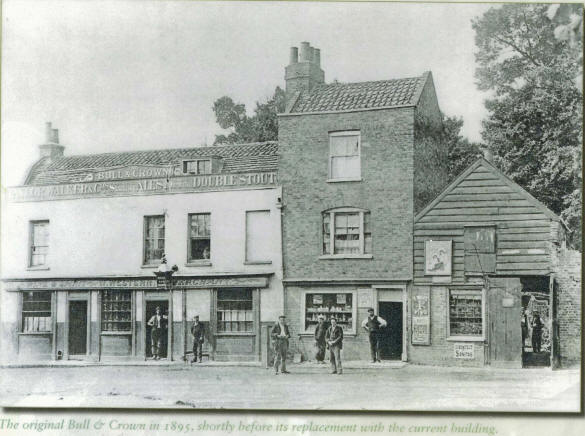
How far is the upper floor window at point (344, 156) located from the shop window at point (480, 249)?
2828 millimetres

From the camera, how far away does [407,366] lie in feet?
51.6

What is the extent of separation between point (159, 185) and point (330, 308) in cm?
472

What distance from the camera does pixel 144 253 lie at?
17.7 metres

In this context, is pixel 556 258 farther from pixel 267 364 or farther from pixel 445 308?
pixel 267 364

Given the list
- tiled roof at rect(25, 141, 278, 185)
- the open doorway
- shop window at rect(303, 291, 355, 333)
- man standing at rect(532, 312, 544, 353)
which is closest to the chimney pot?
tiled roof at rect(25, 141, 278, 185)

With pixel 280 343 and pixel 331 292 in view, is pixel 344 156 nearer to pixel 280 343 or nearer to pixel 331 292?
pixel 331 292

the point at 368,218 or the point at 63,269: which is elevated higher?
the point at 368,218

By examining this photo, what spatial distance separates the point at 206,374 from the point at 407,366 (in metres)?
3.98

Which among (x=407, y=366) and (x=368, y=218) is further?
(x=368, y=218)

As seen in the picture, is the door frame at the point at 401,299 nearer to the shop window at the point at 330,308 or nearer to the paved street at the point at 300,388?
the paved street at the point at 300,388

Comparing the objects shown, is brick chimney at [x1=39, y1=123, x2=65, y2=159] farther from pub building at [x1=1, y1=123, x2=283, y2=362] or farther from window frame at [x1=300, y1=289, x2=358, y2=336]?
window frame at [x1=300, y1=289, x2=358, y2=336]

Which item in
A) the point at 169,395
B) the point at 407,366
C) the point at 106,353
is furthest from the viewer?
the point at 106,353

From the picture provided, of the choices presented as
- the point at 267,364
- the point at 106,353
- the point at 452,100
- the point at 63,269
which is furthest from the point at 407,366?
the point at 63,269

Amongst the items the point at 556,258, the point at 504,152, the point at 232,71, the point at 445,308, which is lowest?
the point at 445,308
